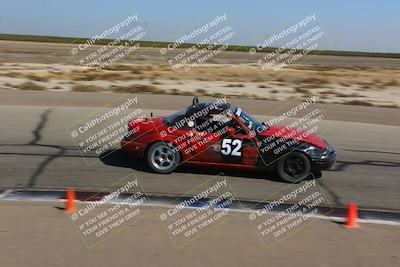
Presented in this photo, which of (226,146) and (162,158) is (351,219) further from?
(162,158)

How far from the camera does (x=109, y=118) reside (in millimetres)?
16500

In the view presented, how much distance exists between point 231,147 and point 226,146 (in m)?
0.10

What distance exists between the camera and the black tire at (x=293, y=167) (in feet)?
32.0

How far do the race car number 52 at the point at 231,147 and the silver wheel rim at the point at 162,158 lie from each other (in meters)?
1.07

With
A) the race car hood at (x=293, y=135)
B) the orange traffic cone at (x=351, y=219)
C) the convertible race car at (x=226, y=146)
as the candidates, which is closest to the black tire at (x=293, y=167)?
the convertible race car at (x=226, y=146)

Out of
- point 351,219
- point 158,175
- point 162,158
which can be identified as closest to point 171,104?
point 162,158

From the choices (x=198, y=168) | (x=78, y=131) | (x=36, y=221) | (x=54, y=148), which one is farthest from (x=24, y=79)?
(x=36, y=221)

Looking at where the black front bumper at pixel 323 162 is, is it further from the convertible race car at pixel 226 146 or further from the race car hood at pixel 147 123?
the race car hood at pixel 147 123

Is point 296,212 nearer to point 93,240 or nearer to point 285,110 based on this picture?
point 93,240

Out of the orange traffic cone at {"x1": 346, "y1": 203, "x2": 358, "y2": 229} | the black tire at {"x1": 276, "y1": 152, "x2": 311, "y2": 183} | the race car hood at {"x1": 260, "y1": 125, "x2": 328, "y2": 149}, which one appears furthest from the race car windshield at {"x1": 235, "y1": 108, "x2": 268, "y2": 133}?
the orange traffic cone at {"x1": 346, "y1": 203, "x2": 358, "y2": 229}

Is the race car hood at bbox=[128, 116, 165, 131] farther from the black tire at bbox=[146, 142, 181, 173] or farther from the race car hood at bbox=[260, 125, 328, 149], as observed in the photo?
the race car hood at bbox=[260, 125, 328, 149]

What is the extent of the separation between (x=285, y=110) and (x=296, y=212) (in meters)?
12.0

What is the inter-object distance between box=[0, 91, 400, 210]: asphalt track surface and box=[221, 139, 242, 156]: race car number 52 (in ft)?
1.93

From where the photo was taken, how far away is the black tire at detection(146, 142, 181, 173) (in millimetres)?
9898
